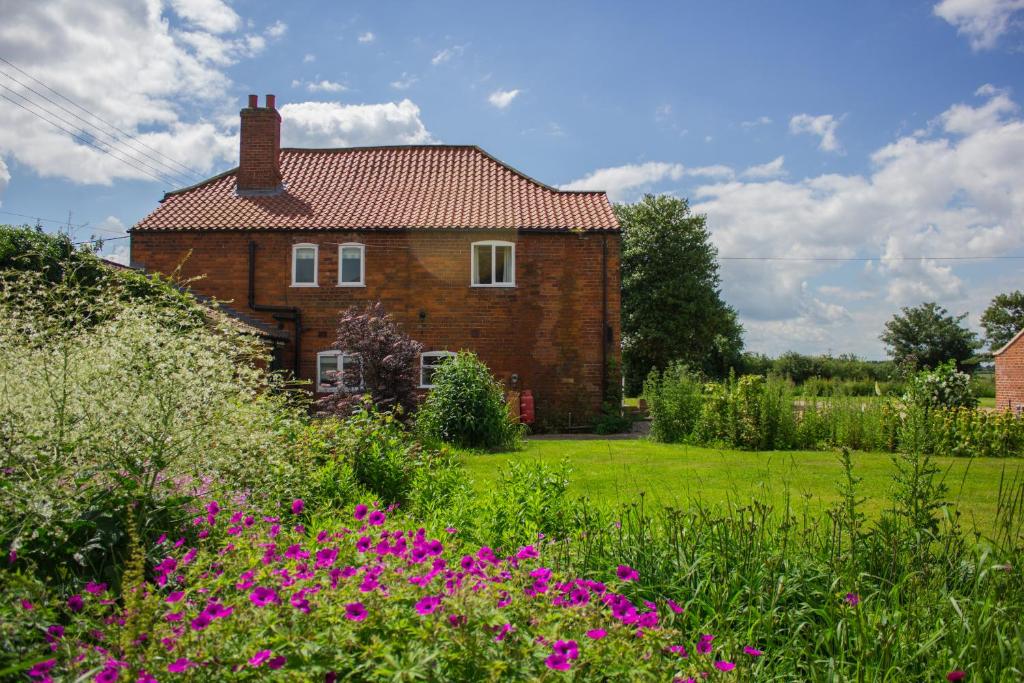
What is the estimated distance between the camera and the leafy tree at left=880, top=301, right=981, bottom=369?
174 feet

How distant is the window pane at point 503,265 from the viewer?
19406 mm

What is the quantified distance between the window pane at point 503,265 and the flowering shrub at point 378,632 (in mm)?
16774

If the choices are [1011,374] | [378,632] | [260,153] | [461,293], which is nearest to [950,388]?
[461,293]

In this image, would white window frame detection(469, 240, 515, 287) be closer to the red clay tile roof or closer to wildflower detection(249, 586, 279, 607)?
the red clay tile roof

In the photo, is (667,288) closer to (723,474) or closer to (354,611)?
(723,474)

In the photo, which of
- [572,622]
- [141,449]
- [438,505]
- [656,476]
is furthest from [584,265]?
[572,622]

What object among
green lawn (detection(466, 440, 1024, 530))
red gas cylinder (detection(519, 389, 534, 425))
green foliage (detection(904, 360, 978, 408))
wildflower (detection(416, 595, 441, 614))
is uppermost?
green foliage (detection(904, 360, 978, 408))

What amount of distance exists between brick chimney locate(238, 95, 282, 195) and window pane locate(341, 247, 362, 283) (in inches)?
139

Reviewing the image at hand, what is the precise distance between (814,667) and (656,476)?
606 cm

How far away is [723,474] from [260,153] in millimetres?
16930

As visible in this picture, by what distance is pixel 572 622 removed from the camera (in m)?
2.53

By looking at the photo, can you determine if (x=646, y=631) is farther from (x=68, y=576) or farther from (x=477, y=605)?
(x=68, y=576)

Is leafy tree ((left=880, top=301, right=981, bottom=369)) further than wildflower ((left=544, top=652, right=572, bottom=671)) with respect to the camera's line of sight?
Yes

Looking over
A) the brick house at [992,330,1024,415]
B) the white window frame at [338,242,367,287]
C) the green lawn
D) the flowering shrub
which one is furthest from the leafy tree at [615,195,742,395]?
the flowering shrub
